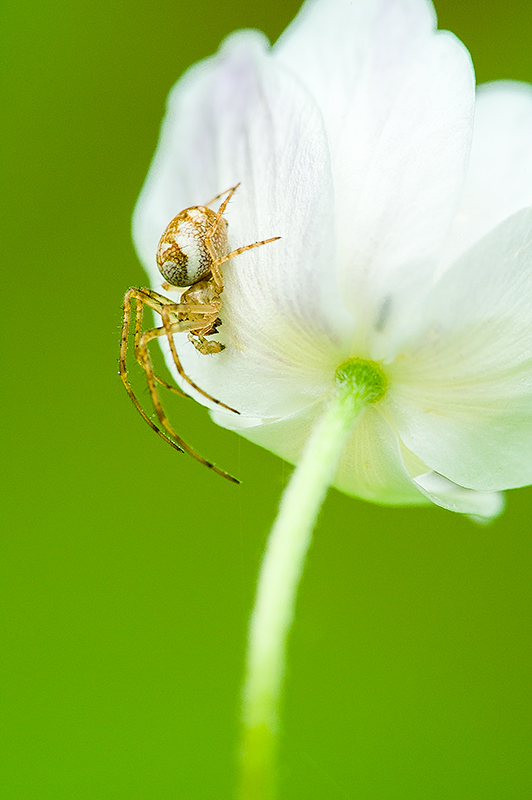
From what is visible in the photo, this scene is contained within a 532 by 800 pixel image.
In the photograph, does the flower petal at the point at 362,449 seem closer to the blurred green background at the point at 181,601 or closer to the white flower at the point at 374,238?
the white flower at the point at 374,238

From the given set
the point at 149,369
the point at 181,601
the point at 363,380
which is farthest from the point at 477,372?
the point at 181,601

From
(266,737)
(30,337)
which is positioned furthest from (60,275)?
(266,737)

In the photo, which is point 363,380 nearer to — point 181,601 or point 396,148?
point 396,148

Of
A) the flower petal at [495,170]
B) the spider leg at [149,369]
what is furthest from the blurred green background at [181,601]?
the flower petal at [495,170]

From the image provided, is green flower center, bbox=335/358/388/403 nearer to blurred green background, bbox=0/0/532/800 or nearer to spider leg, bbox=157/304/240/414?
spider leg, bbox=157/304/240/414

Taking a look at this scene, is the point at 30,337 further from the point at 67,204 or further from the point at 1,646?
the point at 1,646

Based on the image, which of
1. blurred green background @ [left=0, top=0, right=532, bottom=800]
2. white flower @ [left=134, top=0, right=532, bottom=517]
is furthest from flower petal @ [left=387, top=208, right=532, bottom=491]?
blurred green background @ [left=0, top=0, right=532, bottom=800]
